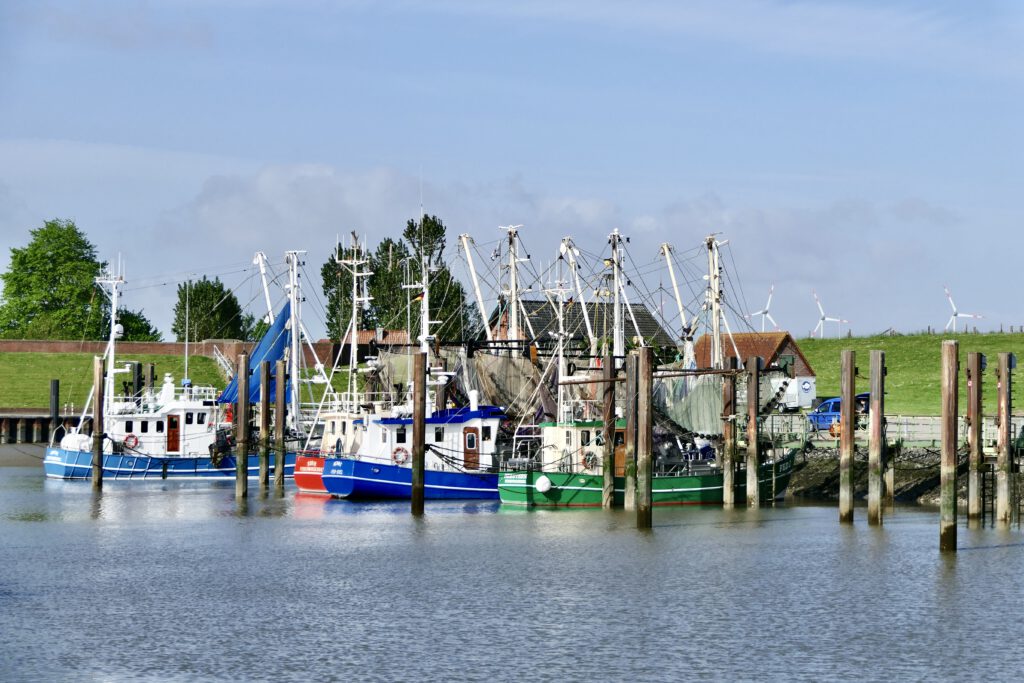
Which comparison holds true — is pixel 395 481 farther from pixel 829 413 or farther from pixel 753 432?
pixel 829 413

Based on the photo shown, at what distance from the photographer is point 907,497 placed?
58.6 metres

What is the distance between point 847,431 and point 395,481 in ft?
61.3

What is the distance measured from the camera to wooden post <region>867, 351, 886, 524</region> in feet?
→ 144

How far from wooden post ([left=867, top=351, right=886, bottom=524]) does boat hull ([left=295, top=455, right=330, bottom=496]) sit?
23099mm

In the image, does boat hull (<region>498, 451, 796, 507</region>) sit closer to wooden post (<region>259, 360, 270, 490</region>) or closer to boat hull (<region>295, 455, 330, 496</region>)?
boat hull (<region>295, 455, 330, 496</region>)

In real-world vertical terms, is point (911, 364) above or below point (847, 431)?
above

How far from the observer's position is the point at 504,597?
3678cm

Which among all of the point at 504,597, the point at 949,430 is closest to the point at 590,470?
the point at 949,430

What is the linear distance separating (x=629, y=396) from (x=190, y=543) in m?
14.0

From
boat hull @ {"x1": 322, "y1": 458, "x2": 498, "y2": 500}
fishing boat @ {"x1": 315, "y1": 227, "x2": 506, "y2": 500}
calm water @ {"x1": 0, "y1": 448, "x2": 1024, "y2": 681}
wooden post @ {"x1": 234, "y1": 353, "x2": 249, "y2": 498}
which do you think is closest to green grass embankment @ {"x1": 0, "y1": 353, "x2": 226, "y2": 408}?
wooden post @ {"x1": 234, "y1": 353, "x2": 249, "y2": 498}

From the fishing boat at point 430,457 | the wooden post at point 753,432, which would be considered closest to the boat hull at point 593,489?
the wooden post at point 753,432

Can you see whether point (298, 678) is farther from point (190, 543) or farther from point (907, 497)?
point (907, 497)

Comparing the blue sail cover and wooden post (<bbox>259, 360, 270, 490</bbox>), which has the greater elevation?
the blue sail cover

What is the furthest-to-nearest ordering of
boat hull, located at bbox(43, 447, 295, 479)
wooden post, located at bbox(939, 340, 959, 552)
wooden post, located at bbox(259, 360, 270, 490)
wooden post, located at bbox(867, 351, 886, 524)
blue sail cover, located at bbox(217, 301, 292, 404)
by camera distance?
1. boat hull, located at bbox(43, 447, 295, 479)
2. blue sail cover, located at bbox(217, 301, 292, 404)
3. wooden post, located at bbox(259, 360, 270, 490)
4. wooden post, located at bbox(867, 351, 886, 524)
5. wooden post, located at bbox(939, 340, 959, 552)
